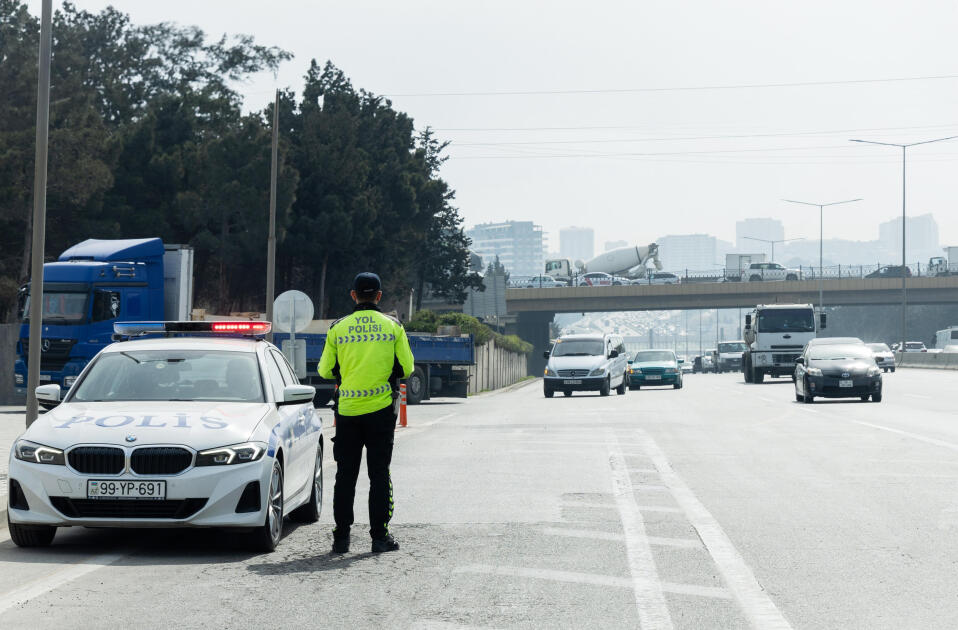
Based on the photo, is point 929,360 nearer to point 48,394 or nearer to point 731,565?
point 731,565

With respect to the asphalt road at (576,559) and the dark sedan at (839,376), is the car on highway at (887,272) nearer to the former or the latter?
the dark sedan at (839,376)

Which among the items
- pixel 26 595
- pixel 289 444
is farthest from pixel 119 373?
pixel 26 595

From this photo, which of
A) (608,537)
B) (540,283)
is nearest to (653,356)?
(608,537)

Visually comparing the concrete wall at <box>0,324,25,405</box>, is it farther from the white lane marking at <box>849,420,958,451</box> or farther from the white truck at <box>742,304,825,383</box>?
the white truck at <box>742,304,825,383</box>

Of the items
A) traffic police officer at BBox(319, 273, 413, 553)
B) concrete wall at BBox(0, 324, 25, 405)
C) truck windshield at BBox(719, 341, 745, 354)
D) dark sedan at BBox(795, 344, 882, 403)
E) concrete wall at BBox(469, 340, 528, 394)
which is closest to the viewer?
traffic police officer at BBox(319, 273, 413, 553)

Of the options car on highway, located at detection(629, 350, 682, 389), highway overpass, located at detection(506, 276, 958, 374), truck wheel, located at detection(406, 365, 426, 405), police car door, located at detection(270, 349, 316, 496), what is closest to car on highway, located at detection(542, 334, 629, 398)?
truck wheel, located at detection(406, 365, 426, 405)

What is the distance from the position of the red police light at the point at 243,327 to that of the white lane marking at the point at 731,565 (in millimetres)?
3595

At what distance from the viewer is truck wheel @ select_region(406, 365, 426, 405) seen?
118 ft

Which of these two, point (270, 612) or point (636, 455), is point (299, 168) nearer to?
point (636, 455)

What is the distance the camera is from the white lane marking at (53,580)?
7344mm

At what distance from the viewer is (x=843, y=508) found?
445 inches

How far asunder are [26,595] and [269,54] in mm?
70720

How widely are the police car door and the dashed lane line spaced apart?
1.82 metres

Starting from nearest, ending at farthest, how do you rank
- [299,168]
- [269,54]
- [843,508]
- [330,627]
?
[330,627], [843,508], [299,168], [269,54]
